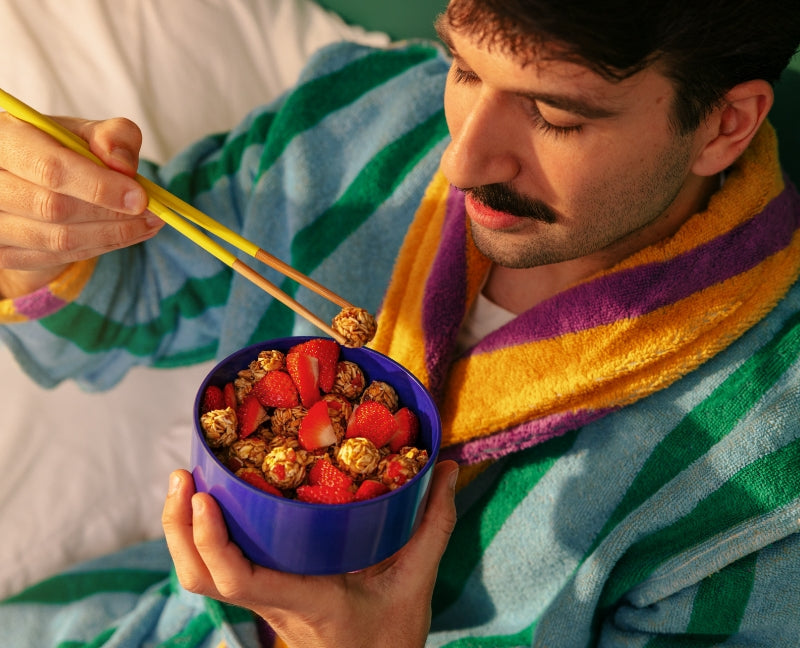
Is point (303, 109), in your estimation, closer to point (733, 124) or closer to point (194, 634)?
point (733, 124)

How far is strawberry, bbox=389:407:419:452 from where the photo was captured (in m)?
0.79

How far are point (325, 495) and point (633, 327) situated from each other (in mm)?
450

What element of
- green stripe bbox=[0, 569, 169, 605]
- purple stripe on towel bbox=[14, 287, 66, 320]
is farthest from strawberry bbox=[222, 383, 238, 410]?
green stripe bbox=[0, 569, 169, 605]

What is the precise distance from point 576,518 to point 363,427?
342 millimetres

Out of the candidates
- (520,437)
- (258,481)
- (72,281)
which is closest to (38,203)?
(72,281)

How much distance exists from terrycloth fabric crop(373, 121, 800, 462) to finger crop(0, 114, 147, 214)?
41 centimetres

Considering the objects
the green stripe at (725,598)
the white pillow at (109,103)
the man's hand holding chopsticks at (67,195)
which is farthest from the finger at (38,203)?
the green stripe at (725,598)

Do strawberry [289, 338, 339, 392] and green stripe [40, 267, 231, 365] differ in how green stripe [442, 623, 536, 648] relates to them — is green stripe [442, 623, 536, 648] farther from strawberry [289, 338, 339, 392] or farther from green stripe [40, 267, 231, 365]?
green stripe [40, 267, 231, 365]

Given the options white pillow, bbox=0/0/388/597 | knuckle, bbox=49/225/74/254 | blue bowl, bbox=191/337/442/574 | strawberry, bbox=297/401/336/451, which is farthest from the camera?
white pillow, bbox=0/0/388/597

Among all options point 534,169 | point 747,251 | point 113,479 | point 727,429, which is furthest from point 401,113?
point 113,479

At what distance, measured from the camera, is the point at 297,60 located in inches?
59.9

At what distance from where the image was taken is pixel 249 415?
79 centimetres

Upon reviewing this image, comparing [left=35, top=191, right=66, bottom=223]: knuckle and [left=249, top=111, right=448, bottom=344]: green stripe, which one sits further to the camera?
[left=249, top=111, right=448, bottom=344]: green stripe

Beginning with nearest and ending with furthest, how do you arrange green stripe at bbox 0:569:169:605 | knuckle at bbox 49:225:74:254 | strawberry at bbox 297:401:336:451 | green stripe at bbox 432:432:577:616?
strawberry at bbox 297:401:336:451 → knuckle at bbox 49:225:74:254 → green stripe at bbox 432:432:577:616 → green stripe at bbox 0:569:169:605
